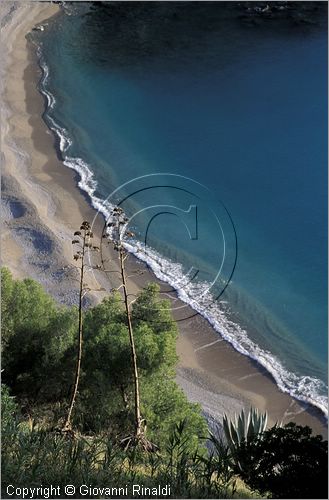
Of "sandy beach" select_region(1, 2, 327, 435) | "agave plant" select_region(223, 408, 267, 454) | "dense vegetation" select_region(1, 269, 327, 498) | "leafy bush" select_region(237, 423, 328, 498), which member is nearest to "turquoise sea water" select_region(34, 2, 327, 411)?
"sandy beach" select_region(1, 2, 327, 435)

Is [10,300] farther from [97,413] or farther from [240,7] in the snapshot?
[240,7]

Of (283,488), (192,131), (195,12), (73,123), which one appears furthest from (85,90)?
(283,488)

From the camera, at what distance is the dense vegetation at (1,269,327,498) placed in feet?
35.3

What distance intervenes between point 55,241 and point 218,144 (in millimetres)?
9877

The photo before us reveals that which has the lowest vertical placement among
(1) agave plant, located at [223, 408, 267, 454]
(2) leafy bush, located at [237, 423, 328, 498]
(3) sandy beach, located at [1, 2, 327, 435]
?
(2) leafy bush, located at [237, 423, 328, 498]

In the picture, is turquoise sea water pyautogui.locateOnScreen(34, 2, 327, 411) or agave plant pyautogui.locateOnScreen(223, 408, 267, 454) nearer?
agave plant pyautogui.locateOnScreen(223, 408, 267, 454)

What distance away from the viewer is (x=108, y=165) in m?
31.0

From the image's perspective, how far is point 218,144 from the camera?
32688 millimetres

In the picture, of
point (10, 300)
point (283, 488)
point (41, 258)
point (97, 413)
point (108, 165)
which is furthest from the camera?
point (108, 165)

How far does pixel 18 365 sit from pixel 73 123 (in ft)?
63.2

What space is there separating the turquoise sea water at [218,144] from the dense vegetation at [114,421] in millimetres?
6283

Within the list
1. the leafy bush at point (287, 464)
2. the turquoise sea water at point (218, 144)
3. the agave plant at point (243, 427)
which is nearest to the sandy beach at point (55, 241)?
the turquoise sea water at point (218, 144)

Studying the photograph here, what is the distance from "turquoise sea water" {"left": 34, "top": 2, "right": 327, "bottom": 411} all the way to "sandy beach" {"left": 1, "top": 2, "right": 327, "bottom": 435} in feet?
1.83

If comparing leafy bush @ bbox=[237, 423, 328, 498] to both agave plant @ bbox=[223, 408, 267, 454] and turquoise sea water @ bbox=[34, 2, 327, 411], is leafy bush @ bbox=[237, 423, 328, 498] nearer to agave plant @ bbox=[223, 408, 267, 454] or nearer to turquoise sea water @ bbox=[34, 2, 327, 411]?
agave plant @ bbox=[223, 408, 267, 454]
